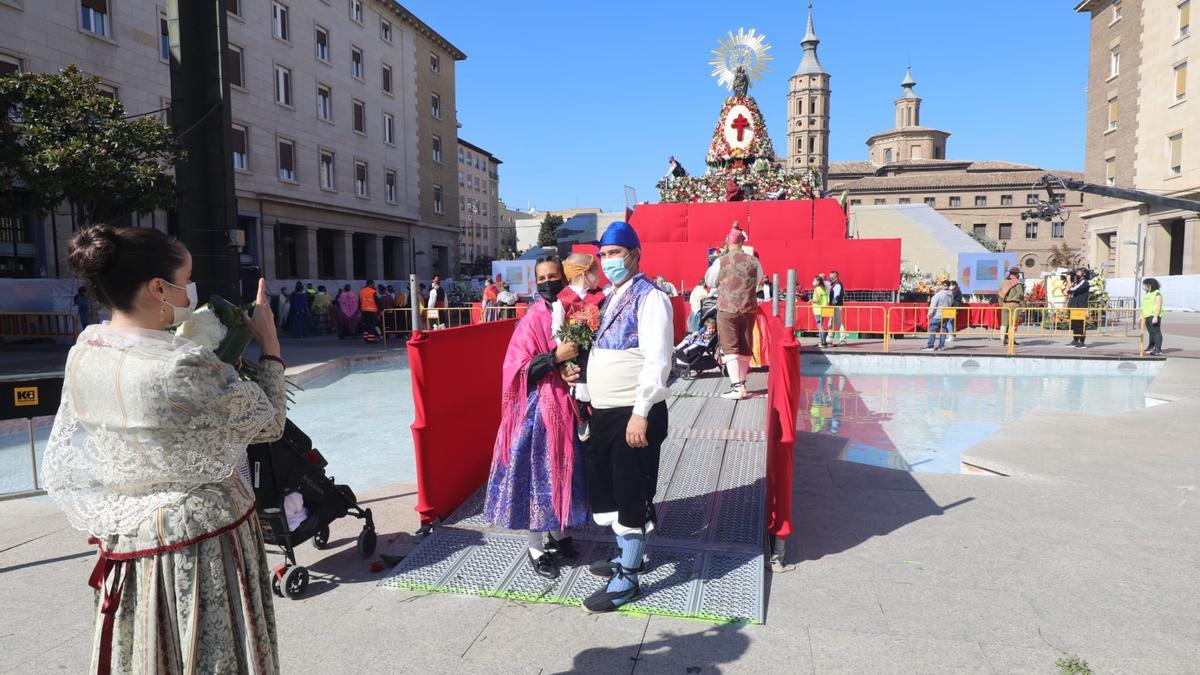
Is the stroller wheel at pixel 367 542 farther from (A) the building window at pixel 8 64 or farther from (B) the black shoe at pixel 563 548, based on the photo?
(A) the building window at pixel 8 64

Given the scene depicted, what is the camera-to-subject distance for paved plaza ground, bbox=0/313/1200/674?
292 cm

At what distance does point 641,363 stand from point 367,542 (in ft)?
6.71

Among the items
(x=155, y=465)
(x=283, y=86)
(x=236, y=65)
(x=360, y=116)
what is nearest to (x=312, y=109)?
(x=283, y=86)

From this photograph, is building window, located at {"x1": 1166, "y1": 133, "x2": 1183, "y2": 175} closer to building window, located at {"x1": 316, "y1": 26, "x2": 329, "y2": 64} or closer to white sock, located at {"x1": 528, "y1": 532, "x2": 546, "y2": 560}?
building window, located at {"x1": 316, "y1": 26, "x2": 329, "y2": 64}

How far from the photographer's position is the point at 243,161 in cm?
2455

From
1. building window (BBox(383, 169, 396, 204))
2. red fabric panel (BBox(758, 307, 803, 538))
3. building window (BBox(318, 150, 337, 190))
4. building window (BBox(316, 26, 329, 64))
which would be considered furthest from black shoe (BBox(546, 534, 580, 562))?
building window (BBox(383, 169, 396, 204))

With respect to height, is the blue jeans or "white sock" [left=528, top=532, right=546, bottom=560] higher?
the blue jeans

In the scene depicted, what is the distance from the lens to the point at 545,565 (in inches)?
147

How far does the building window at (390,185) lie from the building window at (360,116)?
2.53m

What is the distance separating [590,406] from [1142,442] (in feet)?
19.8

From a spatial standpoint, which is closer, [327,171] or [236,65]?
[236,65]

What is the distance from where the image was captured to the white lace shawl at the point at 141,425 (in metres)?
1.74

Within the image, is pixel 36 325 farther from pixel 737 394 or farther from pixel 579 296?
pixel 579 296

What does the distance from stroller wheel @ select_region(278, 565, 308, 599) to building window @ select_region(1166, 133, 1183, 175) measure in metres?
44.2
